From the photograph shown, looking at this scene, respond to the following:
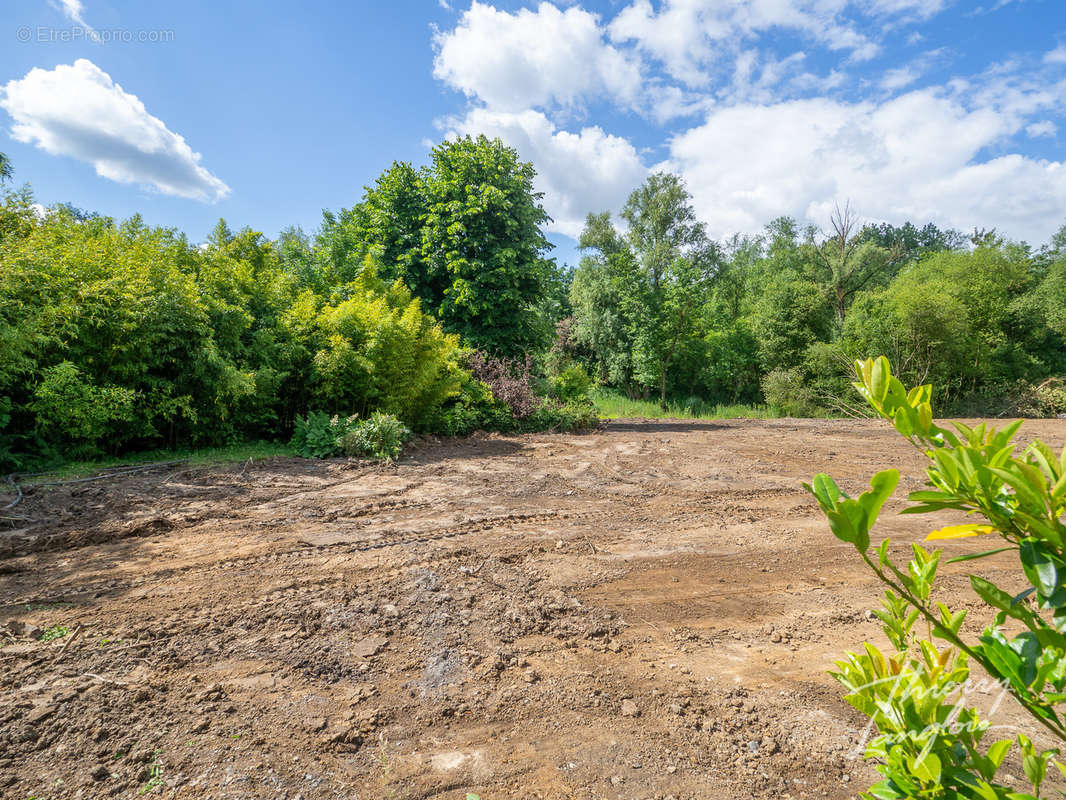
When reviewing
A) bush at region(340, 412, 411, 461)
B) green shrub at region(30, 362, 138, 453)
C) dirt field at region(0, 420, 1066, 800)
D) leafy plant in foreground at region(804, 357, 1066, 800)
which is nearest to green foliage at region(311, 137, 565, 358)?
bush at region(340, 412, 411, 461)

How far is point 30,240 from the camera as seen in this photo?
20.0ft

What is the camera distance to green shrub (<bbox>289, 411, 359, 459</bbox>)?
749 cm

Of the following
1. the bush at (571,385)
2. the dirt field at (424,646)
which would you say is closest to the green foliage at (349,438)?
the dirt field at (424,646)

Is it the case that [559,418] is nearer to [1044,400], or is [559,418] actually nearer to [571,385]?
[571,385]

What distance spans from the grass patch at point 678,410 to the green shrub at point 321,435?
35.3 ft

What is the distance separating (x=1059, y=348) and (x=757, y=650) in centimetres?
2639

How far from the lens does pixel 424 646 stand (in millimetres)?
2656

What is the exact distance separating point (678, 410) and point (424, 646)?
19.0 meters

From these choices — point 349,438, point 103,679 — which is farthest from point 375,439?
point 103,679

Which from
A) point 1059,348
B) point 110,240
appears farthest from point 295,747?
point 1059,348

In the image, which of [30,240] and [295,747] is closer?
[295,747]

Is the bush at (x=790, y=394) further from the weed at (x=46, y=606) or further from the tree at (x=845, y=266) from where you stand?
the weed at (x=46, y=606)

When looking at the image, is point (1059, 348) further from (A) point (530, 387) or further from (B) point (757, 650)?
(B) point (757, 650)

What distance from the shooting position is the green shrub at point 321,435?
7488 mm
